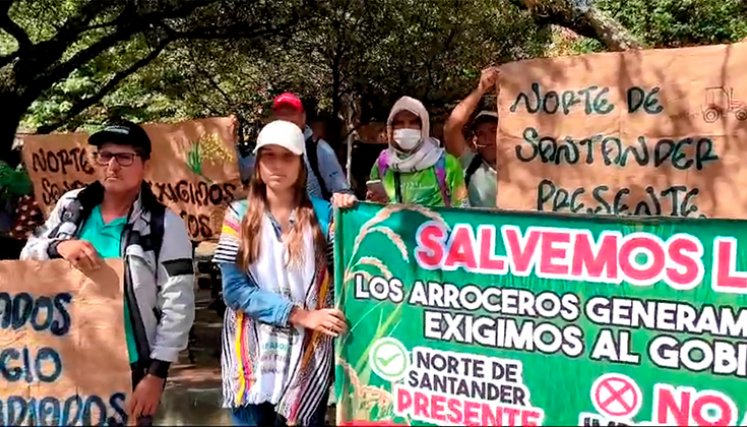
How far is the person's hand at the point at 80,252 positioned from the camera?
3.01 meters

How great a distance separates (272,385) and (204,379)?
13.3ft

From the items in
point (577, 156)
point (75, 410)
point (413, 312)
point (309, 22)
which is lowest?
point (75, 410)

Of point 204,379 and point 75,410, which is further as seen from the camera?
point 204,379

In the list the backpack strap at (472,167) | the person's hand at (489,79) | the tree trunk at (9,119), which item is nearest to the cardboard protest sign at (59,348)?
the person's hand at (489,79)

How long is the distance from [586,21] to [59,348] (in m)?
6.39

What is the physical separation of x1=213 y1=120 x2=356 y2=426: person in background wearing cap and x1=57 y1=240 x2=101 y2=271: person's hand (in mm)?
429

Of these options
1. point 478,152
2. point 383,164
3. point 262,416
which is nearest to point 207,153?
point 383,164

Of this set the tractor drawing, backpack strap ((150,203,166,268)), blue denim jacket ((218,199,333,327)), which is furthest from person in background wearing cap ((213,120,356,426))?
the tractor drawing

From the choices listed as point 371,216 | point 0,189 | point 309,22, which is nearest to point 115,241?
point 371,216

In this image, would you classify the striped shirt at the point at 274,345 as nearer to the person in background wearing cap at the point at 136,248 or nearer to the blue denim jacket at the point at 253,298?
the blue denim jacket at the point at 253,298

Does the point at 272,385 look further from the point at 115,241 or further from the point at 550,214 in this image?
the point at 550,214

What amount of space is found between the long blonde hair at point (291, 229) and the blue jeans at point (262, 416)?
506 mm

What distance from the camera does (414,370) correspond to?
3.31 m

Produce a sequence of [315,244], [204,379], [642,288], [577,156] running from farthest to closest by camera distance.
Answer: [204,379]
[577,156]
[315,244]
[642,288]
